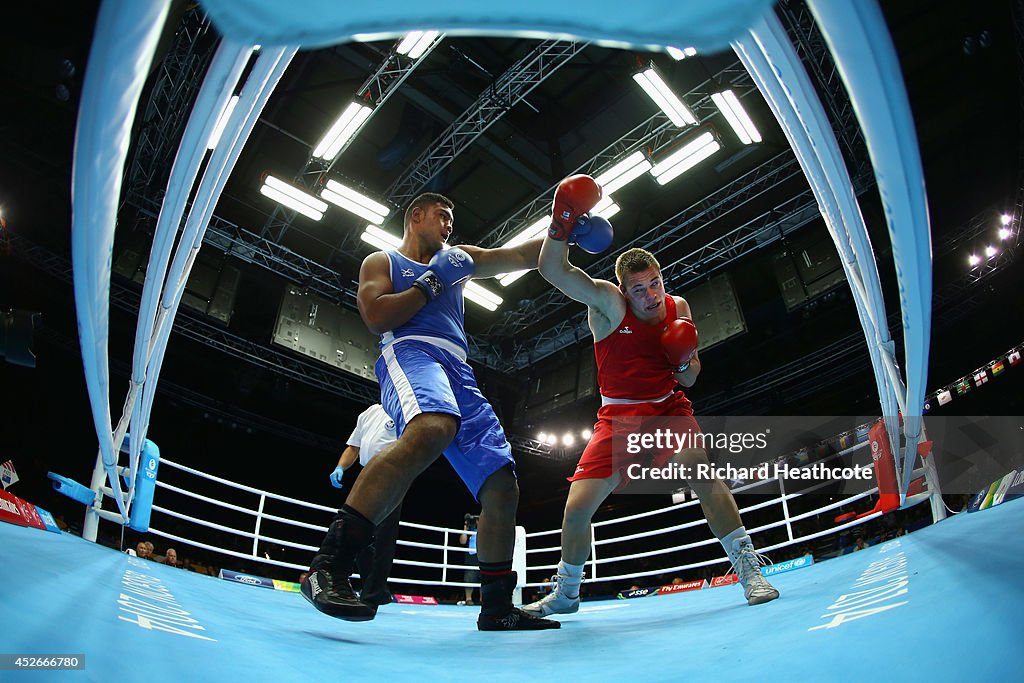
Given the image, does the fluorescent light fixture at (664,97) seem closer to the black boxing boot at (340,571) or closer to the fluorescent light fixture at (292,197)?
the fluorescent light fixture at (292,197)

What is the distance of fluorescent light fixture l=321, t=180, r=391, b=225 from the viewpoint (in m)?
8.11

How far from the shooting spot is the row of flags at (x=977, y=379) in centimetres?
816

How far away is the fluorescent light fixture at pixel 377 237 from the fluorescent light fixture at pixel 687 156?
13.2ft

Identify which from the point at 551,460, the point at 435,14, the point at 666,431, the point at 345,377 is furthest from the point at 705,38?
the point at 551,460

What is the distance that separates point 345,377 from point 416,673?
30.7ft

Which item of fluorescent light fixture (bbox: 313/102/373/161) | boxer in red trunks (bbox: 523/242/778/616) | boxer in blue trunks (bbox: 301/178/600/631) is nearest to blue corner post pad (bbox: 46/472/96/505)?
boxer in blue trunks (bbox: 301/178/600/631)

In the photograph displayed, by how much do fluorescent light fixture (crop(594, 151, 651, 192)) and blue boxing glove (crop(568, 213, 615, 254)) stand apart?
236 inches

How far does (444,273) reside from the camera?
6.18 feet

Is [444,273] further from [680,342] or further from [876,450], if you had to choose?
[876,450]

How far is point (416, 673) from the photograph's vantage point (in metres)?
1.08

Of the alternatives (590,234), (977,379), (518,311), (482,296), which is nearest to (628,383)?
(590,234)

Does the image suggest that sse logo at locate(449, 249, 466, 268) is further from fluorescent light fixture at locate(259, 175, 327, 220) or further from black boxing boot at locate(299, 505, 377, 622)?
fluorescent light fixture at locate(259, 175, 327, 220)

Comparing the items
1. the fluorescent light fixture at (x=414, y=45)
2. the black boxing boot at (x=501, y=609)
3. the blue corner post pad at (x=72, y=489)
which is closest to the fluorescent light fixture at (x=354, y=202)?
the fluorescent light fixture at (x=414, y=45)

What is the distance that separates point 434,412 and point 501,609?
735 mm
